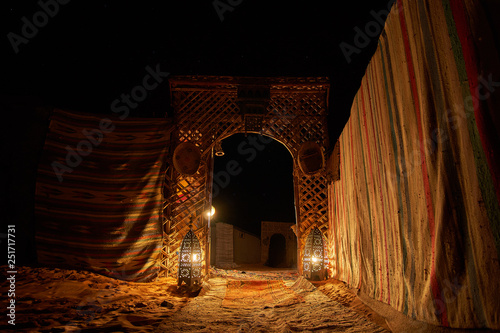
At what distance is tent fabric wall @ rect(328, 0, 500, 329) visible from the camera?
3.60 feet

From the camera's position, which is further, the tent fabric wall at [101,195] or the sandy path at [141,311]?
the tent fabric wall at [101,195]

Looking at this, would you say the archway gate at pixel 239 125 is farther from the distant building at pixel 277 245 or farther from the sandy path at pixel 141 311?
the distant building at pixel 277 245

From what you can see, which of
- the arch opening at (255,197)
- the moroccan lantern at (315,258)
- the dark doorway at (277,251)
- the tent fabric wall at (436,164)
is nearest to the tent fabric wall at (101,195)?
the moroccan lantern at (315,258)

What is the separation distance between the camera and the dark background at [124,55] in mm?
4105

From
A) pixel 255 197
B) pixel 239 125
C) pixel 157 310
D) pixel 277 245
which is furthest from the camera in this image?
pixel 255 197

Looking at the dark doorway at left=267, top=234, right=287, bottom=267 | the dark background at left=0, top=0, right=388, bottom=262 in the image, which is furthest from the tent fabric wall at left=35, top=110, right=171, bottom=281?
the dark doorway at left=267, top=234, right=287, bottom=267

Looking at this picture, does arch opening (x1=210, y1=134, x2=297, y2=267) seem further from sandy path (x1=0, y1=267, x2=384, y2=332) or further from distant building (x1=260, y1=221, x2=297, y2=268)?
sandy path (x1=0, y1=267, x2=384, y2=332)

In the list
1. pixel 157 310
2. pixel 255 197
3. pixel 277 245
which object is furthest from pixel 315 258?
pixel 255 197

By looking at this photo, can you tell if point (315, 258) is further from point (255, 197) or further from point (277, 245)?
point (255, 197)

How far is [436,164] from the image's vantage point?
141 cm

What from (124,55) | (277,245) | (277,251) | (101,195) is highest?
(124,55)

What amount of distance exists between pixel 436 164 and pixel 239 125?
438 cm

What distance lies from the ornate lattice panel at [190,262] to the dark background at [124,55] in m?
2.25

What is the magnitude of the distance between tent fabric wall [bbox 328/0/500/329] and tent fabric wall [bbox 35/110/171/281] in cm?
370
